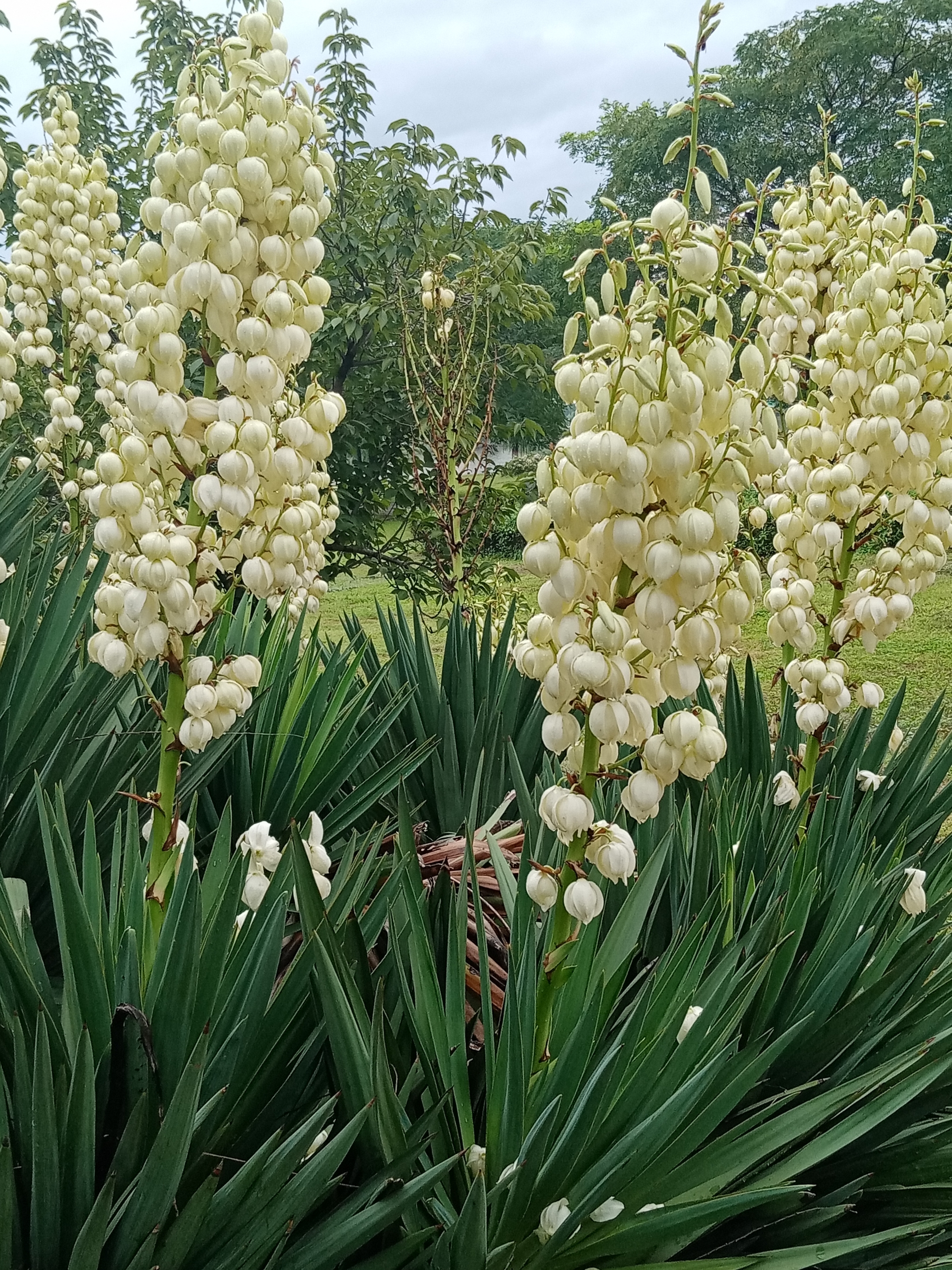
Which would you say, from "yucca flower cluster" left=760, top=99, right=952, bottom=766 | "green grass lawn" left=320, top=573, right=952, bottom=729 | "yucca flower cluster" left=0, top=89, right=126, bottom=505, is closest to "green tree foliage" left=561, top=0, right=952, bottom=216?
"green grass lawn" left=320, top=573, right=952, bottom=729

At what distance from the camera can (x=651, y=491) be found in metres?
1.07

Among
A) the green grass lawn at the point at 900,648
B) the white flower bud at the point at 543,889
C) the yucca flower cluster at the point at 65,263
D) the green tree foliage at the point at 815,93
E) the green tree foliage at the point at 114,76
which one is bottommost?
the green grass lawn at the point at 900,648

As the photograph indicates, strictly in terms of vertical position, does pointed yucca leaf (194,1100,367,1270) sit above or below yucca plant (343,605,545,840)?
below

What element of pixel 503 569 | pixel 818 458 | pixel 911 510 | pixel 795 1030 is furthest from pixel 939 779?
pixel 503 569

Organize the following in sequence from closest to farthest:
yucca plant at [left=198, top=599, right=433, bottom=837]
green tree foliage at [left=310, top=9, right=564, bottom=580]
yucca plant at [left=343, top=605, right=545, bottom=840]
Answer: yucca plant at [left=198, top=599, right=433, bottom=837], yucca plant at [left=343, top=605, right=545, bottom=840], green tree foliage at [left=310, top=9, right=564, bottom=580]

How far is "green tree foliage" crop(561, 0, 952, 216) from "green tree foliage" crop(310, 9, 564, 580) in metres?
15.4

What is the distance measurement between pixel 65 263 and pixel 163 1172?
A: 12.5 feet

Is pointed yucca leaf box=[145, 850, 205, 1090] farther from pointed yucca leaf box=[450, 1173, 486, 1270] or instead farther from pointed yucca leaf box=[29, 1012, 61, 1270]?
pointed yucca leaf box=[450, 1173, 486, 1270]

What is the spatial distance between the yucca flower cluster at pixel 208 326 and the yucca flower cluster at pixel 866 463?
111cm

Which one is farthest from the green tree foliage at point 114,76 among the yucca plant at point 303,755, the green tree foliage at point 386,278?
the yucca plant at point 303,755

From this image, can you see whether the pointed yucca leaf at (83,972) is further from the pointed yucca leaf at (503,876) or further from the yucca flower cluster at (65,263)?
the yucca flower cluster at (65,263)

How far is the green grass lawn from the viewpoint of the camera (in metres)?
7.23

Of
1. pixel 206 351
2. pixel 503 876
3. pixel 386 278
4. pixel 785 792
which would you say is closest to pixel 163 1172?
pixel 503 876

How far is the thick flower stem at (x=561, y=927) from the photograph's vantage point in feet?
3.60
